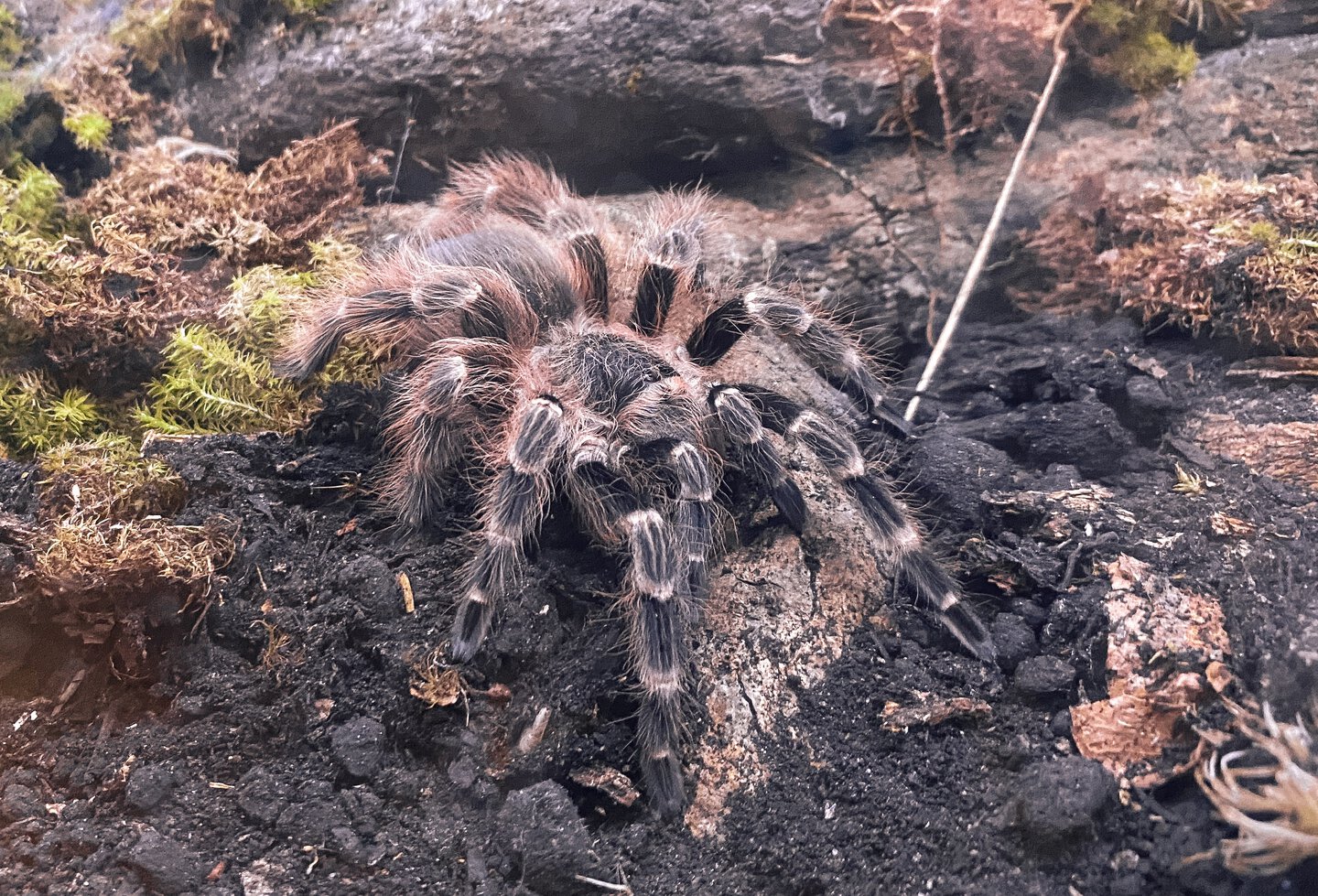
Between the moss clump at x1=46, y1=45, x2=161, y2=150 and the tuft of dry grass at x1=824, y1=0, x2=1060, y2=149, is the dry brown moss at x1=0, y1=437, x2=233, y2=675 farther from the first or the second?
the tuft of dry grass at x1=824, y1=0, x2=1060, y2=149

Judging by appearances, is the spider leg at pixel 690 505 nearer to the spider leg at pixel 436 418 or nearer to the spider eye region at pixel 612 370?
the spider eye region at pixel 612 370

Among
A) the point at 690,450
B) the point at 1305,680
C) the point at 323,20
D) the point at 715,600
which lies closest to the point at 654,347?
the point at 690,450

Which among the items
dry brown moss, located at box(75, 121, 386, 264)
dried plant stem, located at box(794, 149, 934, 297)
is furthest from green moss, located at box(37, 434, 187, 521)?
dried plant stem, located at box(794, 149, 934, 297)

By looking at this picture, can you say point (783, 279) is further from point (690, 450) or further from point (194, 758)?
point (194, 758)

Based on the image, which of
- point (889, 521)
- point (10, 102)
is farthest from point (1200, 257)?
point (10, 102)

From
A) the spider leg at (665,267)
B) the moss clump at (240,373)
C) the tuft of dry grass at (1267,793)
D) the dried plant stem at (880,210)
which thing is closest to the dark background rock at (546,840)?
the tuft of dry grass at (1267,793)

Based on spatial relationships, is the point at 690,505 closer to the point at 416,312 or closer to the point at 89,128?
the point at 416,312
